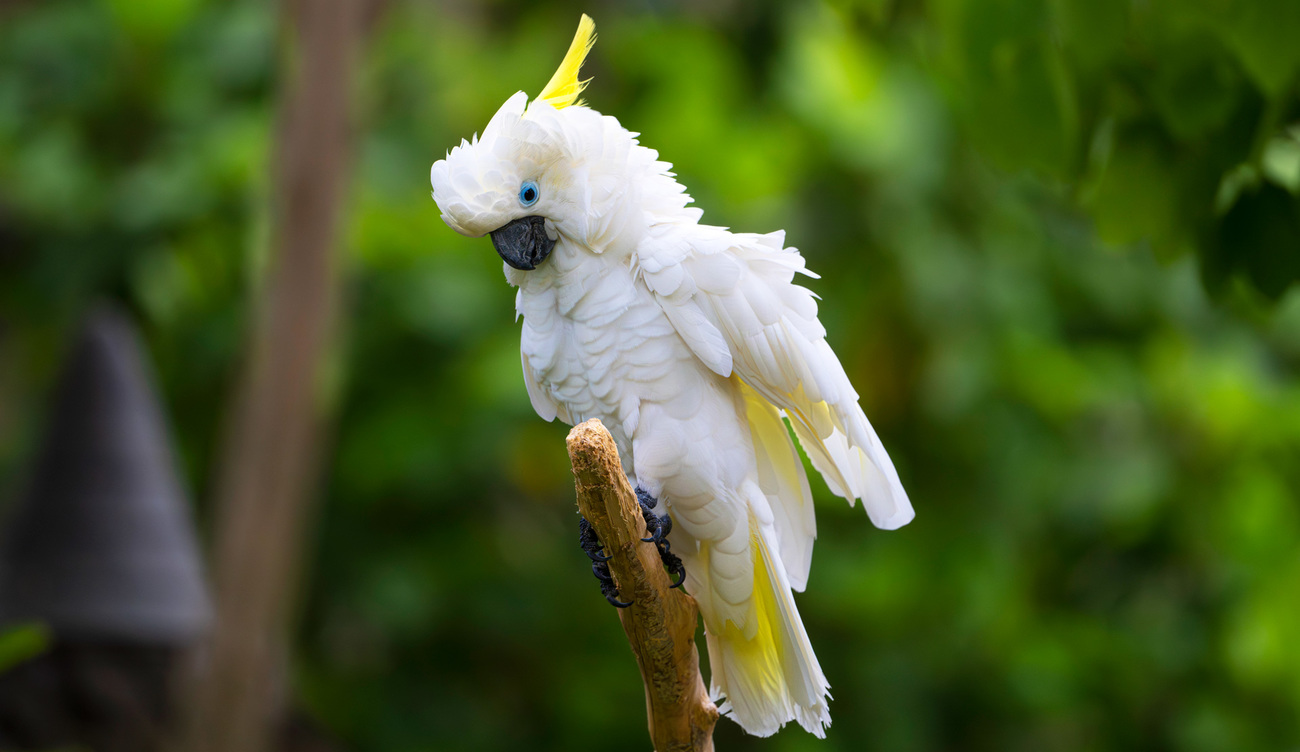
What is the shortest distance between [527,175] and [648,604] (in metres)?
0.40

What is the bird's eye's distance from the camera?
874 millimetres

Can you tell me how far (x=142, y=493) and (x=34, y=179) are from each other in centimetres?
173

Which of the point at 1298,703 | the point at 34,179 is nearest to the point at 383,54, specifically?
the point at 34,179

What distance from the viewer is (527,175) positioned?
878 mm

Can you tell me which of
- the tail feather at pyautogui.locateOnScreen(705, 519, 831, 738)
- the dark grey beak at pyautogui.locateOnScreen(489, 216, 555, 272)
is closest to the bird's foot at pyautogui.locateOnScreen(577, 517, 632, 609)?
the tail feather at pyautogui.locateOnScreen(705, 519, 831, 738)

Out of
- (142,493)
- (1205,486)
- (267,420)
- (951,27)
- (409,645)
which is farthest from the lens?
(409,645)

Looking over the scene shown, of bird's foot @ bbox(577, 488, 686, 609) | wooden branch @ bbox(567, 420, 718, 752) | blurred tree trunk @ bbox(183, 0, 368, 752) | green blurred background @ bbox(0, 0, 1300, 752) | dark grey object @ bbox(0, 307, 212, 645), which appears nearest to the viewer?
wooden branch @ bbox(567, 420, 718, 752)

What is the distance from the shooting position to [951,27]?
0.94 meters

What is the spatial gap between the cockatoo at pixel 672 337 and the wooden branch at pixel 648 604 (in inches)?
2.8

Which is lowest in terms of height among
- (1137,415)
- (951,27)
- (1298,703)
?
(1298,703)

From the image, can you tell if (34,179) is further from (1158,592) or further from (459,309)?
(1158,592)

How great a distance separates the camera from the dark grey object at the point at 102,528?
6.48ft

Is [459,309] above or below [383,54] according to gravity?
below

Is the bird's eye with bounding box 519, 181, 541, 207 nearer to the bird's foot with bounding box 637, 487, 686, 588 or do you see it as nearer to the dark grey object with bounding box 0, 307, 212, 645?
the bird's foot with bounding box 637, 487, 686, 588
